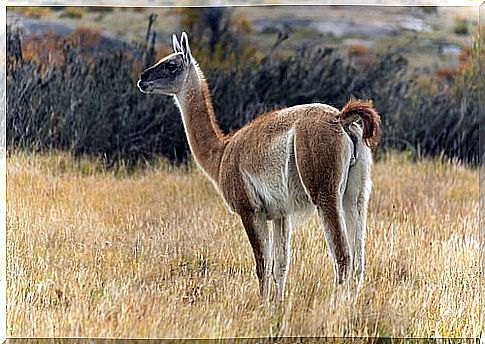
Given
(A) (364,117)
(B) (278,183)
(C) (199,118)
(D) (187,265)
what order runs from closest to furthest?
(A) (364,117)
(B) (278,183)
(C) (199,118)
(D) (187,265)

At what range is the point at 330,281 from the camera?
21.9 ft

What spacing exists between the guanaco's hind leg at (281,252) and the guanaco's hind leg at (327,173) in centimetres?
41

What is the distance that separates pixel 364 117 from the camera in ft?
20.4

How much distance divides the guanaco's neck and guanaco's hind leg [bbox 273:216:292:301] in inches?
22.5

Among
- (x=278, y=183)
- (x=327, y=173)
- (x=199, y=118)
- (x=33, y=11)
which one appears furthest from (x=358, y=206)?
(x=33, y=11)

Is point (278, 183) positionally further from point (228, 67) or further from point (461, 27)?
point (461, 27)

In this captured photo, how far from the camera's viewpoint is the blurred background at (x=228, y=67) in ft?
23.1

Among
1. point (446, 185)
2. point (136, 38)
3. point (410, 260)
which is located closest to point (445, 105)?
point (446, 185)

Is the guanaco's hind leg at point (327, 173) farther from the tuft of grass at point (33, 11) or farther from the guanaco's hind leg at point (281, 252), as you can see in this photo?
the tuft of grass at point (33, 11)

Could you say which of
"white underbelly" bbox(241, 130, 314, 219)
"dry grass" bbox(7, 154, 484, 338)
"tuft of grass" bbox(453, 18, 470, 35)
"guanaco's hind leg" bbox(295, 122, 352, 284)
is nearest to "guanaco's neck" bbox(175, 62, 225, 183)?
"white underbelly" bbox(241, 130, 314, 219)

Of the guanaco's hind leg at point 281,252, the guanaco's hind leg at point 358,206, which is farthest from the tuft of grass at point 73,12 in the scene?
the guanaco's hind leg at point 358,206

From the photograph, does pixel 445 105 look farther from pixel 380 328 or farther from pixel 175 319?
pixel 175 319

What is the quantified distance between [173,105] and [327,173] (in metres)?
1.67

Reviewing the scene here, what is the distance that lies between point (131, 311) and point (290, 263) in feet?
3.59
